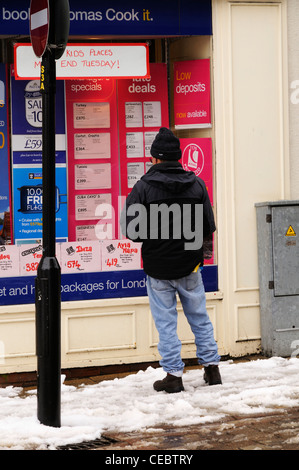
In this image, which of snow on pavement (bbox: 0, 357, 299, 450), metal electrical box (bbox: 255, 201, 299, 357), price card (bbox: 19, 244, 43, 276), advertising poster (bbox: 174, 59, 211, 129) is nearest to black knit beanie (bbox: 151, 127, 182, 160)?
advertising poster (bbox: 174, 59, 211, 129)

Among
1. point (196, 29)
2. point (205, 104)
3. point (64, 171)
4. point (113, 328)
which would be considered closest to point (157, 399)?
point (113, 328)

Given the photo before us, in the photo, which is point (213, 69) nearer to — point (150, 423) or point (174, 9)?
point (174, 9)

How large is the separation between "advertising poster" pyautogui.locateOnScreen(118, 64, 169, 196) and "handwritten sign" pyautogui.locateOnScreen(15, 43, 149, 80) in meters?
0.25

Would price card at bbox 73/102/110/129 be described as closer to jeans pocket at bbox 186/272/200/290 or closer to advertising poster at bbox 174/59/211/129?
advertising poster at bbox 174/59/211/129

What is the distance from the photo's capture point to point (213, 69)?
7844 millimetres

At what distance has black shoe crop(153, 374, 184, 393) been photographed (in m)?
6.42

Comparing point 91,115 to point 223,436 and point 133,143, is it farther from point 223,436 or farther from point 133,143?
point 223,436

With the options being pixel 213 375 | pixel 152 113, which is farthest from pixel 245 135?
pixel 213 375

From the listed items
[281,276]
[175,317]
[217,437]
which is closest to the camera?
[217,437]

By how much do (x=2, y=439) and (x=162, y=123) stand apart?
4.01m

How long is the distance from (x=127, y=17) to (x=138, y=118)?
1.01 meters

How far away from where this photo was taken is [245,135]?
791cm

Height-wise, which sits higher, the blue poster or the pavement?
the blue poster

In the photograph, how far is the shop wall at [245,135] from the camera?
783cm
